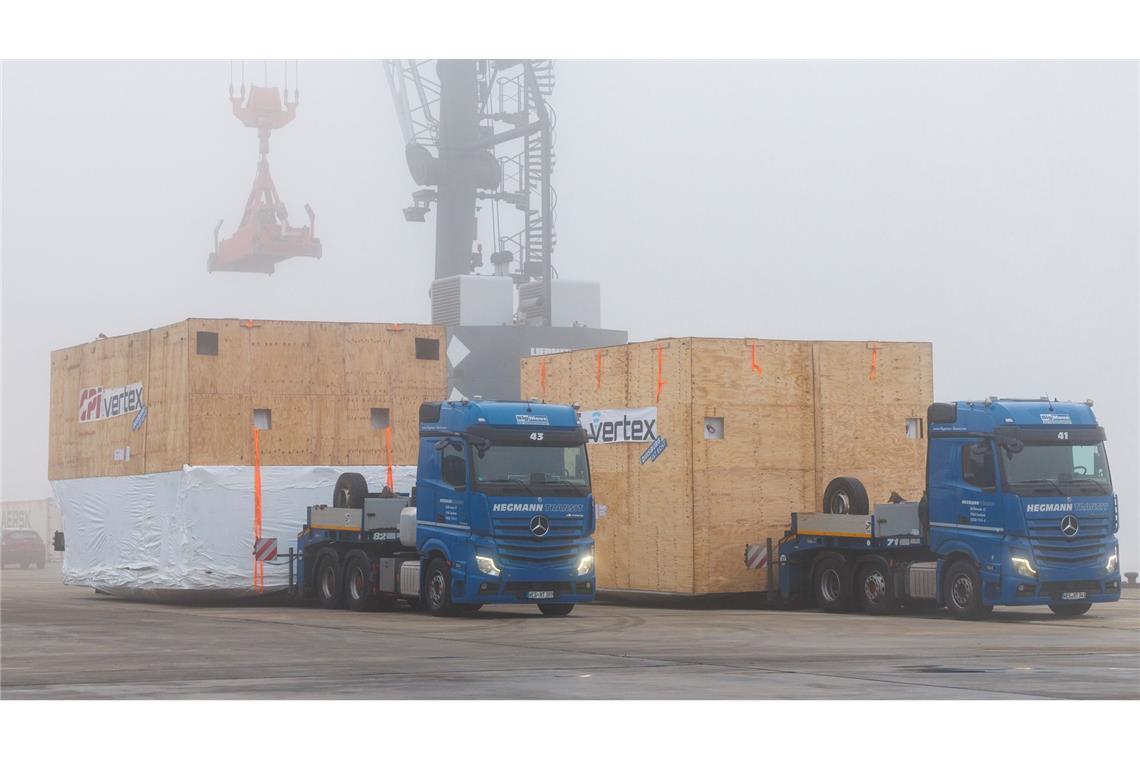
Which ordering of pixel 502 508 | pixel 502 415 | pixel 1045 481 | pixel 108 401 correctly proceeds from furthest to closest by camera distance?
pixel 108 401
pixel 502 415
pixel 1045 481
pixel 502 508

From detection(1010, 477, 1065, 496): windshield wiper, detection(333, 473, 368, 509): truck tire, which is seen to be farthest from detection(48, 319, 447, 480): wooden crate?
detection(1010, 477, 1065, 496): windshield wiper

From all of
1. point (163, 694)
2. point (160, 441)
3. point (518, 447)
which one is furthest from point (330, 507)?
point (163, 694)

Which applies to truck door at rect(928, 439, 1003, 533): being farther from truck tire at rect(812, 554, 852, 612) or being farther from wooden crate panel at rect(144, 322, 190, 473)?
wooden crate panel at rect(144, 322, 190, 473)

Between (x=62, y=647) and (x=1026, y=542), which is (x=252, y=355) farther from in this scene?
(x=1026, y=542)

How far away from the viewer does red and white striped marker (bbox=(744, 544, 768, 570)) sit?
87.3ft

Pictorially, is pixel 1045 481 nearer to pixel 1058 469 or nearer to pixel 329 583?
pixel 1058 469

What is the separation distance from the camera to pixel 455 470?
74.5 ft

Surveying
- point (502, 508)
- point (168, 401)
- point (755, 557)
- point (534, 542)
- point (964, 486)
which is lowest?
point (755, 557)

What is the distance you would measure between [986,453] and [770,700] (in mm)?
11379

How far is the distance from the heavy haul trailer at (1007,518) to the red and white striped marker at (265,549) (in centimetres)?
1032

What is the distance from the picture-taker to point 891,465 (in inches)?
1080

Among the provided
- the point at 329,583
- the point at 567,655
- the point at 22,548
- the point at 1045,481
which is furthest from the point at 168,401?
the point at 22,548

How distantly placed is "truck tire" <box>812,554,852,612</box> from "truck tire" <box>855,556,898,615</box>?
0.17 meters

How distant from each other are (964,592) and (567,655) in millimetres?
8774
